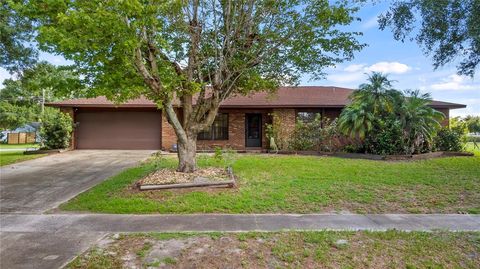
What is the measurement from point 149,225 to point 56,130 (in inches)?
505

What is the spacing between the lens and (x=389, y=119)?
1331 cm

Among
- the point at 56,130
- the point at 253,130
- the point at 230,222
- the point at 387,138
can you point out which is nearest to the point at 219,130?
the point at 253,130

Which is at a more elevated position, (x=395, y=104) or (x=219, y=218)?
(x=395, y=104)

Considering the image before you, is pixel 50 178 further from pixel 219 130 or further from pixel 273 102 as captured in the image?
pixel 273 102

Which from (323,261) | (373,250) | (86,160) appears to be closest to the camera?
(323,261)

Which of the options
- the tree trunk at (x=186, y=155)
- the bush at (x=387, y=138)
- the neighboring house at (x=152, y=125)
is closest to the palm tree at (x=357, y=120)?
the bush at (x=387, y=138)

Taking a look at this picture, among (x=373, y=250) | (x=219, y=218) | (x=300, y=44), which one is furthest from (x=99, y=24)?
(x=373, y=250)

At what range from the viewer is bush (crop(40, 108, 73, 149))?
15.3 metres

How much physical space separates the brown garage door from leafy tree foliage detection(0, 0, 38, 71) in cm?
501

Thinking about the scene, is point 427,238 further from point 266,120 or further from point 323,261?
point 266,120

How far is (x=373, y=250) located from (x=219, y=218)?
2.53 metres

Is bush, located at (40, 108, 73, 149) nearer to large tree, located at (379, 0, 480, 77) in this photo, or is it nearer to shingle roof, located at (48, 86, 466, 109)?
shingle roof, located at (48, 86, 466, 109)

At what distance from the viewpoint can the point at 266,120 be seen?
682 inches

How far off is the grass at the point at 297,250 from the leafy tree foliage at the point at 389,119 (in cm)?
873
